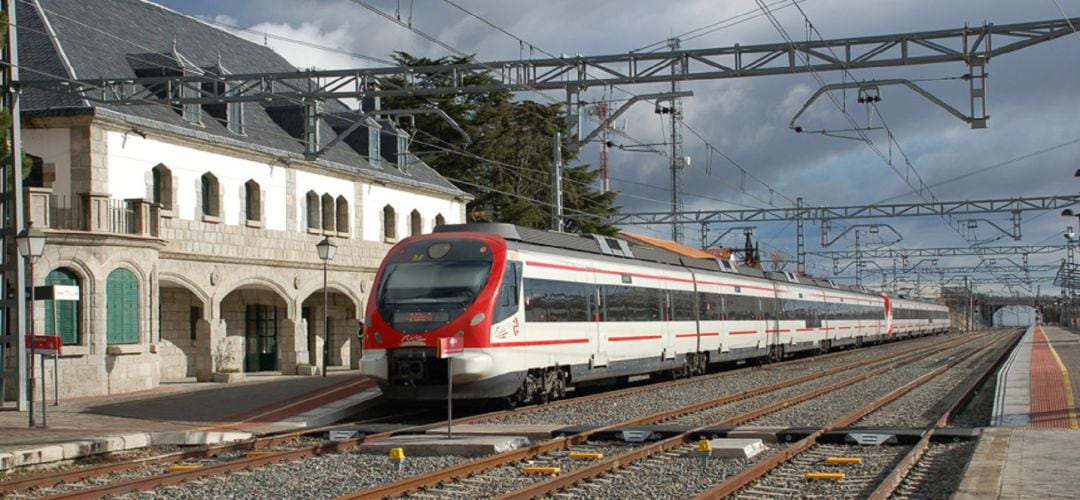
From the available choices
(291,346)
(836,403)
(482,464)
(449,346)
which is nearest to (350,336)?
(291,346)

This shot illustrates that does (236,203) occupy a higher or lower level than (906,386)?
higher

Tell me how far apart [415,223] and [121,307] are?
16.4m

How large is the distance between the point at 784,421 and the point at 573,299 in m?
5.46

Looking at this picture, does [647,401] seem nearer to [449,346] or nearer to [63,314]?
[449,346]

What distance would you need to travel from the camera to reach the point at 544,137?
2133 inches

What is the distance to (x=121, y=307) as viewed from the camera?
25.5 meters

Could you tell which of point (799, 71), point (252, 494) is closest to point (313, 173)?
point (799, 71)

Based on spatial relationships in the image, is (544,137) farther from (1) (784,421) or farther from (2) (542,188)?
(1) (784,421)

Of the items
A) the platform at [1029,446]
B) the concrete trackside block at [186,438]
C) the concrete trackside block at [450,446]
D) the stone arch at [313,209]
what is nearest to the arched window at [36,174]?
the stone arch at [313,209]

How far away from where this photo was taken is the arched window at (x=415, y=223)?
133 ft

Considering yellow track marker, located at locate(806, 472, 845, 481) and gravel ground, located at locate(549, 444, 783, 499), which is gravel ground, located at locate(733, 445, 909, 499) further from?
gravel ground, located at locate(549, 444, 783, 499)

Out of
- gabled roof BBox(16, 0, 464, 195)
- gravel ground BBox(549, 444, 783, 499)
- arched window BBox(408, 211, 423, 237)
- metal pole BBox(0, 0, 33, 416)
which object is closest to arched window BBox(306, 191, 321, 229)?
gabled roof BBox(16, 0, 464, 195)

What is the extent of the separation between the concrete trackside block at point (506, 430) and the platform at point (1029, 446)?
5.46 m

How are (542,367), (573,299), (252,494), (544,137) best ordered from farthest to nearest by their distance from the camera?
1. (544,137)
2. (573,299)
3. (542,367)
4. (252,494)
